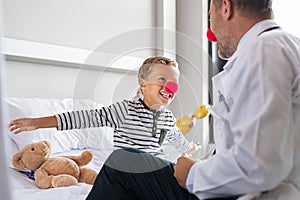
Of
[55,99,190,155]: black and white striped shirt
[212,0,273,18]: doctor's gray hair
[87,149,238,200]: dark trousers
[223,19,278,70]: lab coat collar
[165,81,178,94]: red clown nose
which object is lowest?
[87,149,238,200]: dark trousers

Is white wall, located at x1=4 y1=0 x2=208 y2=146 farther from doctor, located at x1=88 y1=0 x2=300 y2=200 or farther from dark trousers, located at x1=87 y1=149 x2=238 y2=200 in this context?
doctor, located at x1=88 y1=0 x2=300 y2=200

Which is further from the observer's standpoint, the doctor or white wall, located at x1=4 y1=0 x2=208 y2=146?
white wall, located at x1=4 y1=0 x2=208 y2=146

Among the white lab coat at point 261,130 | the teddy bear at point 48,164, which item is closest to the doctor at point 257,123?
the white lab coat at point 261,130

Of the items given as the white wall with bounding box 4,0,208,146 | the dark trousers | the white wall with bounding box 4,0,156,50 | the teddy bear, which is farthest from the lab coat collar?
the white wall with bounding box 4,0,156,50

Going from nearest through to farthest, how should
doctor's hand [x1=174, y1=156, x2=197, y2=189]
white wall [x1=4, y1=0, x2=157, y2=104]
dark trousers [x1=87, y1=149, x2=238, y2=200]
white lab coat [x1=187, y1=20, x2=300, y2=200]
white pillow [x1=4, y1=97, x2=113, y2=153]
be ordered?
white lab coat [x1=187, y1=20, x2=300, y2=200]
doctor's hand [x1=174, y1=156, x2=197, y2=189]
dark trousers [x1=87, y1=149, x2=238, y2=200]
white pillow [x1=4, y1=97, x2=113, y2=153]
white wall [x1=4, y1=0, x2=157, y2=104]

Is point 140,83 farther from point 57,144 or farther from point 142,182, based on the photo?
point 57,144

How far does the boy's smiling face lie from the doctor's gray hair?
283mm

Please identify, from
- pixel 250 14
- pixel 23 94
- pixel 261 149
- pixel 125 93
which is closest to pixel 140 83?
pixel 125 93

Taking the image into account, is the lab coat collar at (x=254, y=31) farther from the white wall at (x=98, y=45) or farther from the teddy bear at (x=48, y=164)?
the teddy bear at (x=48, y=164)

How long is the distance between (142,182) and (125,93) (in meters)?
0.27

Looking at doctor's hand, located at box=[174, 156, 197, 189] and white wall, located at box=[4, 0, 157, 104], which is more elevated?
white wall, located at box=[4, 0, 157, 104]

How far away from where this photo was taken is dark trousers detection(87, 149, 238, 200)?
1.12 m

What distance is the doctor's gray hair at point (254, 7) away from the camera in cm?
93

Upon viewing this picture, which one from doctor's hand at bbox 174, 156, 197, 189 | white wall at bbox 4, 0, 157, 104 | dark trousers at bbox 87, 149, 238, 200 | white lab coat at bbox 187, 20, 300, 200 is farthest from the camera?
white wall at bbox 4, 0, 157, 104
